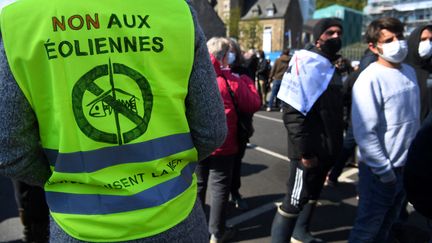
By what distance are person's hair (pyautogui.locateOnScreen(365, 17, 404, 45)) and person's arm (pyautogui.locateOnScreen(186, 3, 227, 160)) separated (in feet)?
5.60

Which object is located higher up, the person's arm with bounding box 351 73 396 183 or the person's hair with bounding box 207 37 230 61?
the person's hair with bounding box 207 37 230 61

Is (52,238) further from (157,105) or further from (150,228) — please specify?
(157,105)

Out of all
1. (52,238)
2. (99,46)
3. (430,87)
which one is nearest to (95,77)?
(99,46)

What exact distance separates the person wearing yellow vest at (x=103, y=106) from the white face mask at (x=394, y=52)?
5.37 ft

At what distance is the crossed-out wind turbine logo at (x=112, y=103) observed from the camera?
1.04 metres

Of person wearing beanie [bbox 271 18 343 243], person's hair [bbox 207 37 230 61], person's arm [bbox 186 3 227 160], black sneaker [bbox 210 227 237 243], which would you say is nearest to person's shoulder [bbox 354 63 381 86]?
person wearing beanie [bbox 271 18 343 243]

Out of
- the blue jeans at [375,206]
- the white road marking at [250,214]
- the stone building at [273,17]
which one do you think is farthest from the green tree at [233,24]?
the blue jeans at [375,206]

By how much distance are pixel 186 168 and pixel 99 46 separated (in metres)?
0.47

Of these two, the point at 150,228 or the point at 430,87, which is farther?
the point at 430,87

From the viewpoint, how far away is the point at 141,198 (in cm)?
109

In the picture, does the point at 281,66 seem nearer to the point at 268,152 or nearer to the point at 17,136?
the point at 268,152

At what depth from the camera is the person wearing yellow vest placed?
101cm

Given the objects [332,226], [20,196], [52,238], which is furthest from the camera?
[332,226]

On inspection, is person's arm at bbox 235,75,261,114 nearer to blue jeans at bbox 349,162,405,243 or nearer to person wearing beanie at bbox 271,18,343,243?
person wearing beanie at bbox 271,18,343,243
